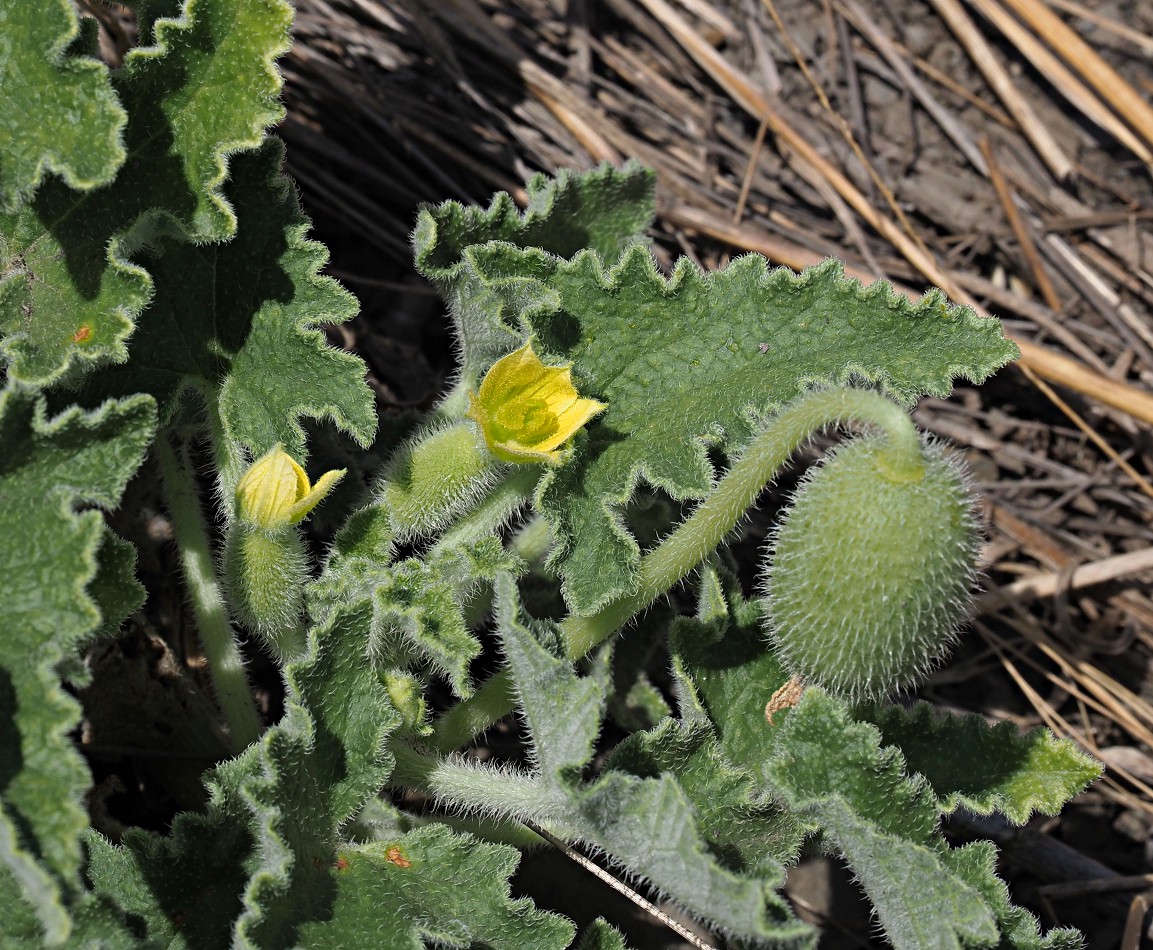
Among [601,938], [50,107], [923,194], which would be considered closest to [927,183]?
[923,194]

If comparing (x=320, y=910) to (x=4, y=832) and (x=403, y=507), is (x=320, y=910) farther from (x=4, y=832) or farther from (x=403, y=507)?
(x=403, y=507)

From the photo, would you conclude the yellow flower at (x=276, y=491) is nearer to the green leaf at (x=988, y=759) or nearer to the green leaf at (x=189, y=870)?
the green leaf at (x=189, y=870)

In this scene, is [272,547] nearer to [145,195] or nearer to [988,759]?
[145,195]

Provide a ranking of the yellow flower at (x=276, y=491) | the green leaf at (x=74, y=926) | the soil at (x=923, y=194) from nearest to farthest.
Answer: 1. the green leaf at (x=74, y=926)
2. the yellow flower at (x=276, y=491)
3. the soil at (x=923, y=194)

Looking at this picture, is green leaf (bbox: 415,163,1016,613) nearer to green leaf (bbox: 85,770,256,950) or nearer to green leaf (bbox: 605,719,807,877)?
green leaf (bbox: 605,719,807,877)

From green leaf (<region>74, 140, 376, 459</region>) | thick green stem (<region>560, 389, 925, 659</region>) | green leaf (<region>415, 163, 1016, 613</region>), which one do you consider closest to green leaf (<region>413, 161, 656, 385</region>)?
green leaf (<region>415, 163, 1016, 613</region>)

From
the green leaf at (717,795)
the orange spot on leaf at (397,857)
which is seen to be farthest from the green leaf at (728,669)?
the orange spot on leaf at (397,857)

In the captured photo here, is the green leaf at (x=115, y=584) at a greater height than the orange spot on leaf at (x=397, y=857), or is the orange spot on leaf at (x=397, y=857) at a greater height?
the green leaf at (x=115, y=584)

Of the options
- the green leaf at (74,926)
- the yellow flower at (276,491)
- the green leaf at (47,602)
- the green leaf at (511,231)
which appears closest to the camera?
the green leaf at (47,602)
